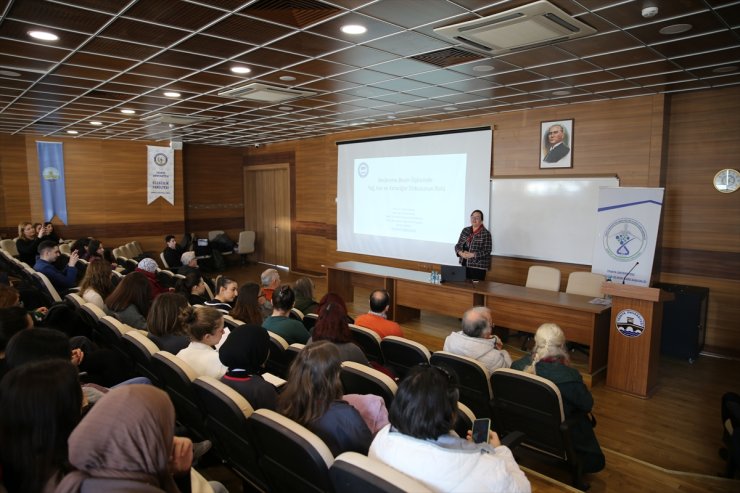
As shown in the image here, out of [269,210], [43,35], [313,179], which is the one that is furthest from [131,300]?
[269,210]

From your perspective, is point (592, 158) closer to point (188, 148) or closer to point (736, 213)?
point (736, 213)

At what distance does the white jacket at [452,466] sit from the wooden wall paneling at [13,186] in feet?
37.3

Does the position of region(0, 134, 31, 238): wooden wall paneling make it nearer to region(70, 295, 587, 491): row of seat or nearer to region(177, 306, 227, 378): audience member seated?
region(70, 295, 587, 491): row of seat

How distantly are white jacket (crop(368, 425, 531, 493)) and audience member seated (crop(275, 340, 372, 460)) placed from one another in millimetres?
332

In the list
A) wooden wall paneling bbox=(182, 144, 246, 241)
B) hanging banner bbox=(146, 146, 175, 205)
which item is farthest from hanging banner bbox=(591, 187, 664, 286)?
wooden wall paneling bbox=(182, 144, 246, 241)

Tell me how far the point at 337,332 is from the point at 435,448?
1586mm

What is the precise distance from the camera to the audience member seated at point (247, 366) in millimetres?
2387

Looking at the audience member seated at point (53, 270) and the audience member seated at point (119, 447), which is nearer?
the audience member seated at point (119, 447)

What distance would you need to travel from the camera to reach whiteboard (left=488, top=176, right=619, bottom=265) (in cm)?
646

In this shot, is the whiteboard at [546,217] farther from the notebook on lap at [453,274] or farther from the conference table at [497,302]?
the notebook on lap at [453,274]

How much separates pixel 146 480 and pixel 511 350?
202 inches

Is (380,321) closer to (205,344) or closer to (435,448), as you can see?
(205,344)

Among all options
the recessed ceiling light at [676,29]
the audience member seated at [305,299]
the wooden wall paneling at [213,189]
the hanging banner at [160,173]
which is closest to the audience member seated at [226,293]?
the audience member seated at [305,299]

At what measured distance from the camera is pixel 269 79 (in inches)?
208
